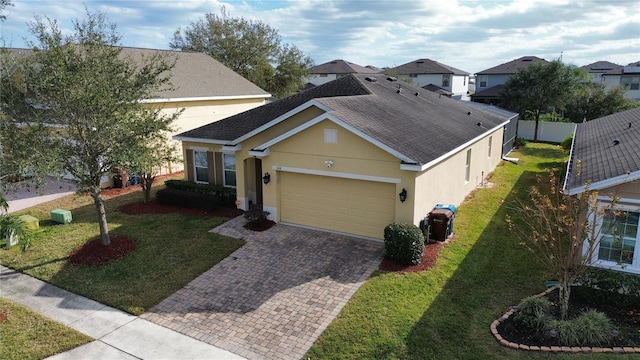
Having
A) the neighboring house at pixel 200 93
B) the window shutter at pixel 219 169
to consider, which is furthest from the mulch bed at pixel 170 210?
the neighboring house at pixel 200 93

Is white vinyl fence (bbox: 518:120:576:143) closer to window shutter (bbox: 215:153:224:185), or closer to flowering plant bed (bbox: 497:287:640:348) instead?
window shutter (bbox: 215:153:224:185)

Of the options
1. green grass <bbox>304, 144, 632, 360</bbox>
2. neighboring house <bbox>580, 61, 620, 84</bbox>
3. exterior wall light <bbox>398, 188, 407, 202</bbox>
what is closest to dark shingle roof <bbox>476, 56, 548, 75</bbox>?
neighboring house <bbox>580, 61, 620, 84</bbox>

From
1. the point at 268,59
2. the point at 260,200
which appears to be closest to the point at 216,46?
the point at 268,59

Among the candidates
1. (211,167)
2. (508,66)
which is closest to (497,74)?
(508,66)

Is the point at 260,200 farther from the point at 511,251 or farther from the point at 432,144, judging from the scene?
the point at 511,251

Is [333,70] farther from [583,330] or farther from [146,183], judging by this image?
[583,330]

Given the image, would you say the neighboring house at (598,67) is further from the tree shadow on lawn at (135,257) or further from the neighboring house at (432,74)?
the tree shadow on lawn at (135,257)
